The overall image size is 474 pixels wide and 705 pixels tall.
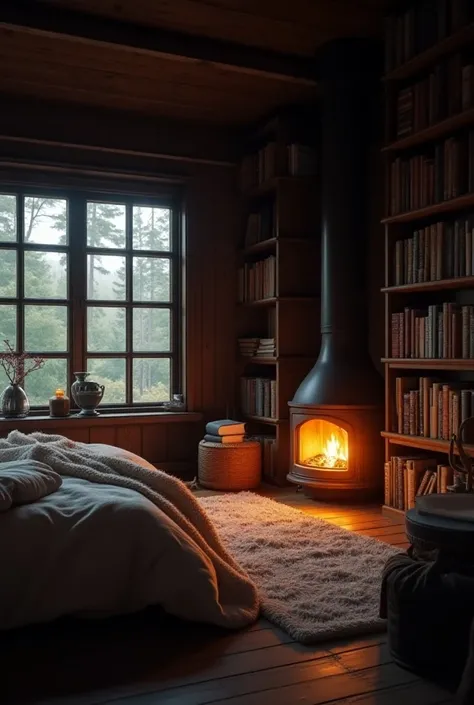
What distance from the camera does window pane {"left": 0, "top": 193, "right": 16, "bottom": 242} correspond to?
5.10m

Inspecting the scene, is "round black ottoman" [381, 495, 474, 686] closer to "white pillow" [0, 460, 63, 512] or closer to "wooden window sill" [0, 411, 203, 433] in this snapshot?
"white pillow" [0, 460, 63, 512]

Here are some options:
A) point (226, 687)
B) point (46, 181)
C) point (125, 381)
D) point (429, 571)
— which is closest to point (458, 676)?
point (429, 571)

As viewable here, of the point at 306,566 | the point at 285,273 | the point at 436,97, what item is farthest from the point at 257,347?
the point at 306,566

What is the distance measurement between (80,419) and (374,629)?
3.04 meters

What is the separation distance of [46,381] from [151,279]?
1.11 metres

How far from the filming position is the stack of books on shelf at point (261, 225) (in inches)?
211

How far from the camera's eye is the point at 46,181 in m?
5.12

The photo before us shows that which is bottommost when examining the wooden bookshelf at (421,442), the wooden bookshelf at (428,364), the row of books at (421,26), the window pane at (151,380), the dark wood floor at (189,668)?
the dark wood floor at (189,668)

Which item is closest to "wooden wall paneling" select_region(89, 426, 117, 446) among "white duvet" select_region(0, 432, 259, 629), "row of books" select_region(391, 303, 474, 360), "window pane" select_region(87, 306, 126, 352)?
"window pane" select_region(87, 306, 126, 352)

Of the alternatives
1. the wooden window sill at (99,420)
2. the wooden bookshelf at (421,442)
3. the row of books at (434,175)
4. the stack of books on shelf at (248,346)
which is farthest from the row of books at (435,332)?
the wooden window sill at (99,420)

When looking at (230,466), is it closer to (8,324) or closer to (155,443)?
(155,443)

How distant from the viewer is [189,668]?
6.96ft

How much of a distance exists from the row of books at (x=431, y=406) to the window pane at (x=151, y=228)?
2.36m

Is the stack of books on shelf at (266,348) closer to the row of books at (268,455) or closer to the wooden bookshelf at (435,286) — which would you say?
the row of books at (268,455)
